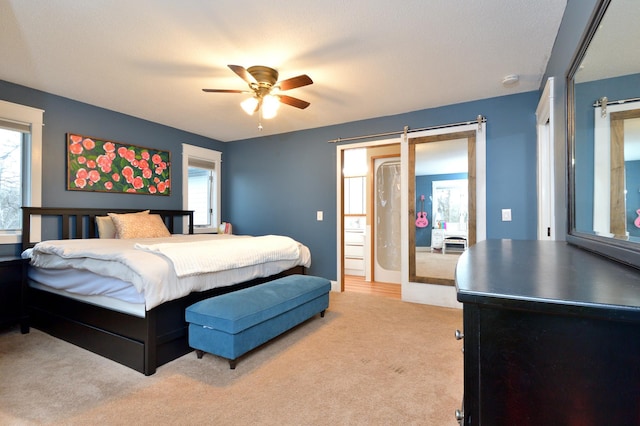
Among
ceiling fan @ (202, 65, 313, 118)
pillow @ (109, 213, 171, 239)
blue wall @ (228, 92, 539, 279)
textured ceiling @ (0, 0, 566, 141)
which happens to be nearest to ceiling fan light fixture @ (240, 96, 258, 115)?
ceiling fan @ (202, 65, 313, 118)

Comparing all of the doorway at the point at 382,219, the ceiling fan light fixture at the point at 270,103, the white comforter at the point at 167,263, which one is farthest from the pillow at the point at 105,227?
the doorway at the point at 382,219

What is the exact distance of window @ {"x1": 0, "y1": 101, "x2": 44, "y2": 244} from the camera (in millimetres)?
2998

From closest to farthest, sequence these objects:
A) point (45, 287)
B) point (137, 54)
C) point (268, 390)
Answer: point (268, 390)
point (137, 54)
point (45, 287)

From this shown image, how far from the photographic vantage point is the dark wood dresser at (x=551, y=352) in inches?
18.5

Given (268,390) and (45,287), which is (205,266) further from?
(45,287)

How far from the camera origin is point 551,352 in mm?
507

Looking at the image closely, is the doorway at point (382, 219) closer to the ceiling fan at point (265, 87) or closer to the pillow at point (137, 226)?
the ceiling fan at point (265, 87)

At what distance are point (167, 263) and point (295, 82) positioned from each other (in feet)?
5.63

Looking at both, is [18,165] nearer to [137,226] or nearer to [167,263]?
[137,226]

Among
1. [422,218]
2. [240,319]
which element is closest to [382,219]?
[422,218]

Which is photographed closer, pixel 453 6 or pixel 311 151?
pixel 453 6

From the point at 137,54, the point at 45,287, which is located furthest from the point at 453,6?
the point at 45,287

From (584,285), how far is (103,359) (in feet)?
9.25

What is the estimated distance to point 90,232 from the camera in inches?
139
